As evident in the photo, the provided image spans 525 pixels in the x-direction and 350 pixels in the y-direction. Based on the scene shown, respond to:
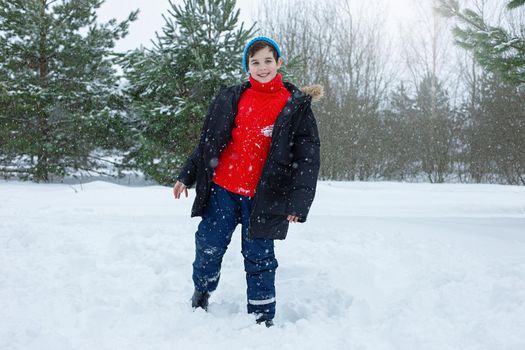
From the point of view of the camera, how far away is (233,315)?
2391 mm

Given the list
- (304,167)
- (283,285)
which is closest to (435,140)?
(283,285)

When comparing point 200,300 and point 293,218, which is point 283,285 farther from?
point 293,218

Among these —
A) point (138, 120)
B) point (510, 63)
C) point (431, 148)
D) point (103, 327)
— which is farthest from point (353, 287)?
point (431, 148)

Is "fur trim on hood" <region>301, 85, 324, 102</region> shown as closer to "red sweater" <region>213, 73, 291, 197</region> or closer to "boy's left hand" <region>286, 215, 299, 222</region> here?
"red sweater" <region>213, 73, 291, 197</region>

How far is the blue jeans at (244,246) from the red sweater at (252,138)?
0.27 feet

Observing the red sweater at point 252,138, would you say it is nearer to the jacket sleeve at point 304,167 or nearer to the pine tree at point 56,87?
the jacket sleeve at point 304,167

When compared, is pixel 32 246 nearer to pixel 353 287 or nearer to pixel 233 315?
pixel 233 315

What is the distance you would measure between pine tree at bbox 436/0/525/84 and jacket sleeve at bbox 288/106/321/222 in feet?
16.5

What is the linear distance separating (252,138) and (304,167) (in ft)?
1.14

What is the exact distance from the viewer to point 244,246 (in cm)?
236

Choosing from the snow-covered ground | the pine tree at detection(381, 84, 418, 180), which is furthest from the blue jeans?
the pine tree at detection(381, 84, 418, 180)

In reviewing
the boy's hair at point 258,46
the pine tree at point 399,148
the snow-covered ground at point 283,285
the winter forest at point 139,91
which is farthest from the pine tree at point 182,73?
the pine tree at point 399,148

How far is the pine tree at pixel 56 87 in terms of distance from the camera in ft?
30.9

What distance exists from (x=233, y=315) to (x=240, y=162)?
0.94 m
